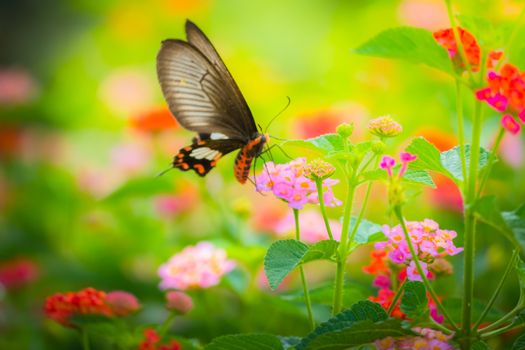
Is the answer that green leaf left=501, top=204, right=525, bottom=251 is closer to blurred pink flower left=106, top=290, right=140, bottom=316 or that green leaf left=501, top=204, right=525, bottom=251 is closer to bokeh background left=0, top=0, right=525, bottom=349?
bokeh background left=0, top=0, right=525, bottom=349

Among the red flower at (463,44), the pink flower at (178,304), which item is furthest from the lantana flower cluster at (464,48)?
the pink flower at (178,304)

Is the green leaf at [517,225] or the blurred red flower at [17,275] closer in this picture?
the green leaf at [517,225]

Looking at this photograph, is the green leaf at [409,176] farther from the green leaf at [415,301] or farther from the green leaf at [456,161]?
the green leaf at [415,301]

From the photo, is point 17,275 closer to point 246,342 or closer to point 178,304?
point 178,304

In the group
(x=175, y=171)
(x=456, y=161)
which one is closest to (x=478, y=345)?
(x=456, y=161)

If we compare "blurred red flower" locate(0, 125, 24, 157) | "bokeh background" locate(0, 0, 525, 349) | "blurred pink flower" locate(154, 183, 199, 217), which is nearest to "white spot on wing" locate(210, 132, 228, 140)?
"bokeh background" locate(0, 0, 525, 349)
